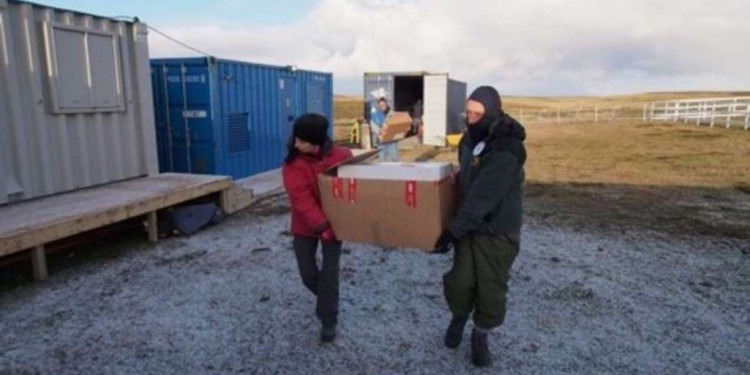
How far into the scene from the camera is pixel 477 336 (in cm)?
366

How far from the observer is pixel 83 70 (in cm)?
665

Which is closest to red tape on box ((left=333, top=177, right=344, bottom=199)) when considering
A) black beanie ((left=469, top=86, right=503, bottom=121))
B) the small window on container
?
black beanie ((left=469, top=86, right=503, bottom=121))

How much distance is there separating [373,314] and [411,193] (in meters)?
1.71

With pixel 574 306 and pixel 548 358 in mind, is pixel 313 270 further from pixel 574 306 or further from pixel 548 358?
pixel 574 306

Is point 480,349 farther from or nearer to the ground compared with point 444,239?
nearer to the ground

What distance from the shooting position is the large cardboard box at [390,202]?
3.27 m

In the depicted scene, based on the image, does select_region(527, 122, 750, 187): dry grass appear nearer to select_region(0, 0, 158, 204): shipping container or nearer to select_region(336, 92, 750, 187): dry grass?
select_region(336, 92, 750, 187): dry grass

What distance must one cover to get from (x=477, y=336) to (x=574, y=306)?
1.50 meters

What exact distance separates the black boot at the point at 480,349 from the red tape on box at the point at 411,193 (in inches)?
42.0

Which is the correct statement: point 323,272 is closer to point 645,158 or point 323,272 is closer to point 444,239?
point 444,239

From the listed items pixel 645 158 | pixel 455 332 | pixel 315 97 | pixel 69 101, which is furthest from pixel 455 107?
pixel 455 332

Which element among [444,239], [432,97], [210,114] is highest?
[432,97]

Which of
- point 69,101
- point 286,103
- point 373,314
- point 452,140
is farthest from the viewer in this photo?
point 452,140

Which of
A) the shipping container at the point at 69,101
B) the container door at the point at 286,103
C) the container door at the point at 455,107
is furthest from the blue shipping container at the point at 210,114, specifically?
the container door at the point at 455,107
